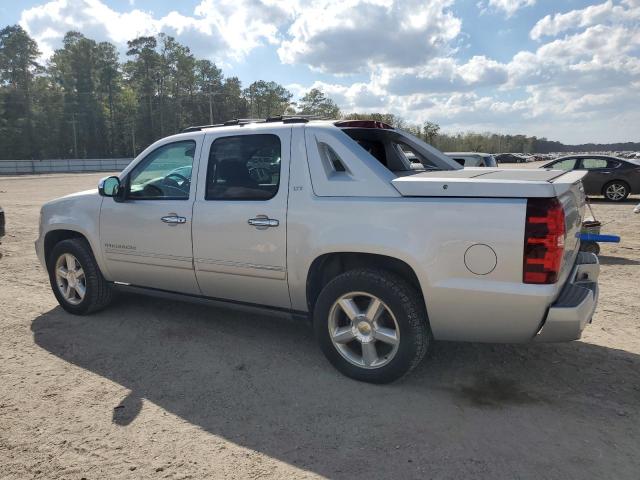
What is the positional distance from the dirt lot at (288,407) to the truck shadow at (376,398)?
0.01 m

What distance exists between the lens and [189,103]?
98.2 metres

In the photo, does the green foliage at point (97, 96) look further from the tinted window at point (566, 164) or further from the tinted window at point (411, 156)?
the tinted window at point (411, 156)

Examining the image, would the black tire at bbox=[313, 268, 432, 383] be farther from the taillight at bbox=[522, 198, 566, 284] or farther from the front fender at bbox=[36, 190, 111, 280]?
the front fender at bbox=[36, 190, 111, 280]

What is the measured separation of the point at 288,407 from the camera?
11.1 ft

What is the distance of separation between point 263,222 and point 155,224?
1.23 m

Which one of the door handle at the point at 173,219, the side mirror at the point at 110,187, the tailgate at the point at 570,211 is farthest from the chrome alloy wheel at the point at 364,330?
the side mirror at the point at 110,187

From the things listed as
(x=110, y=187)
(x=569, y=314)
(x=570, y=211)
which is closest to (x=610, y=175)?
(x=570, y=211)

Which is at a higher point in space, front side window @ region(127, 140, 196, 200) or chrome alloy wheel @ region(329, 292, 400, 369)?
front side window @ region(127, 140, 196, 200)

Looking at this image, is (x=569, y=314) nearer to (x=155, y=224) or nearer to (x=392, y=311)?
(x=392, y=311)

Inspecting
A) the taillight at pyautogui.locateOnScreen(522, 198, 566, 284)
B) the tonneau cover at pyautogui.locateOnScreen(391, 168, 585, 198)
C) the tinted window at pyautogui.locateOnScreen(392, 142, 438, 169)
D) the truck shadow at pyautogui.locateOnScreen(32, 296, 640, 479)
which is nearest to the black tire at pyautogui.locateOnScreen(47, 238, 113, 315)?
the truck shadow at pyautogui.locateOnScreen(32, 296, 640, 479)

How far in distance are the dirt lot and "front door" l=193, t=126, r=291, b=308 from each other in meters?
0.59

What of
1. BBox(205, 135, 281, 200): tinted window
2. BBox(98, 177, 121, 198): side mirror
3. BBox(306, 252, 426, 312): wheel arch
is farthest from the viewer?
BBox(98, 177, 121, 198): side mirror

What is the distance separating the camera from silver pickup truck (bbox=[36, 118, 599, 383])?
307cm

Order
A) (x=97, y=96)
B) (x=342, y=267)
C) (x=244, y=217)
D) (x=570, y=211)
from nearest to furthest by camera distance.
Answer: (x=570, y=211) < (x=342, y=267) < (x=244, y=217) < (x=97, y=96)
